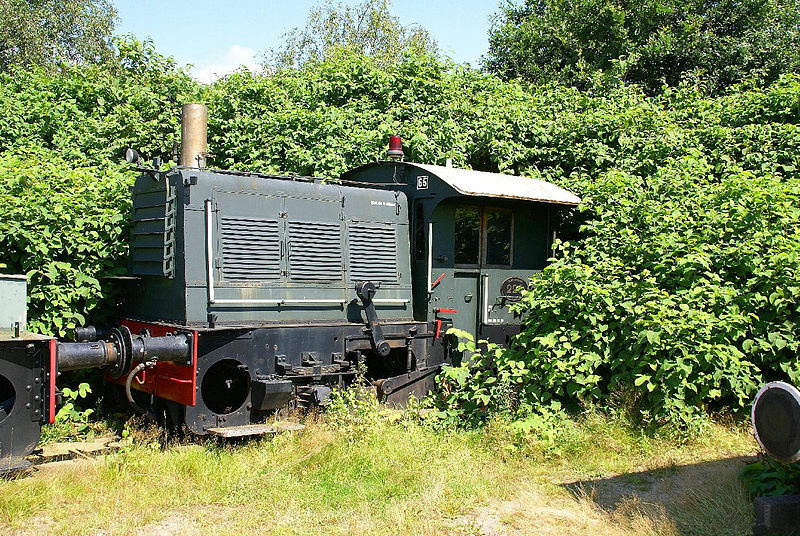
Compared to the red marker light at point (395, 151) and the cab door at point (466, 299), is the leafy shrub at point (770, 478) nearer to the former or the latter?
the cab door at point (466, 299)

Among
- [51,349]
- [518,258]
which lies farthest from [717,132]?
[51,349]

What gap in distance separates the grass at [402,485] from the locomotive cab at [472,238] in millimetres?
2135

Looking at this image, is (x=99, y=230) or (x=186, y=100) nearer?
(x=99, y=230)

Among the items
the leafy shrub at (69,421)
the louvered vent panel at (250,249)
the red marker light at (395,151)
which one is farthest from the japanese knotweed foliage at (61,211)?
the red marker light at (395,151)

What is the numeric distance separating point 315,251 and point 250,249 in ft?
2.63

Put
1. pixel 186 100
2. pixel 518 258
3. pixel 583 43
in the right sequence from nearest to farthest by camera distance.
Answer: pixel 518 258
pixel 186 100
pixel 583 43

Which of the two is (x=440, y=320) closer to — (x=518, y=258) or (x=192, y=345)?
(x=518, y=258)

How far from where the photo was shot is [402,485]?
6.05 m

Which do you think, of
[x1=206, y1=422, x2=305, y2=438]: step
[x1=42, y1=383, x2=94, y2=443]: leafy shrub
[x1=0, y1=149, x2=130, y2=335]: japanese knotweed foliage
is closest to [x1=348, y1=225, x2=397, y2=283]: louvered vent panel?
[x1=206, y1=422, x2=305, y2=438]: step

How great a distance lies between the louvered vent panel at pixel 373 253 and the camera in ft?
28.2

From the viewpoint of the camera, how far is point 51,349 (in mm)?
5973

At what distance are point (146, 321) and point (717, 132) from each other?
9.22 m

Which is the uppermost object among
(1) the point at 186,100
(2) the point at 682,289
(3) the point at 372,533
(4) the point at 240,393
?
(1) the point at 186,100

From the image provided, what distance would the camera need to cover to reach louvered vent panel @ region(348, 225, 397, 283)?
339 inches
